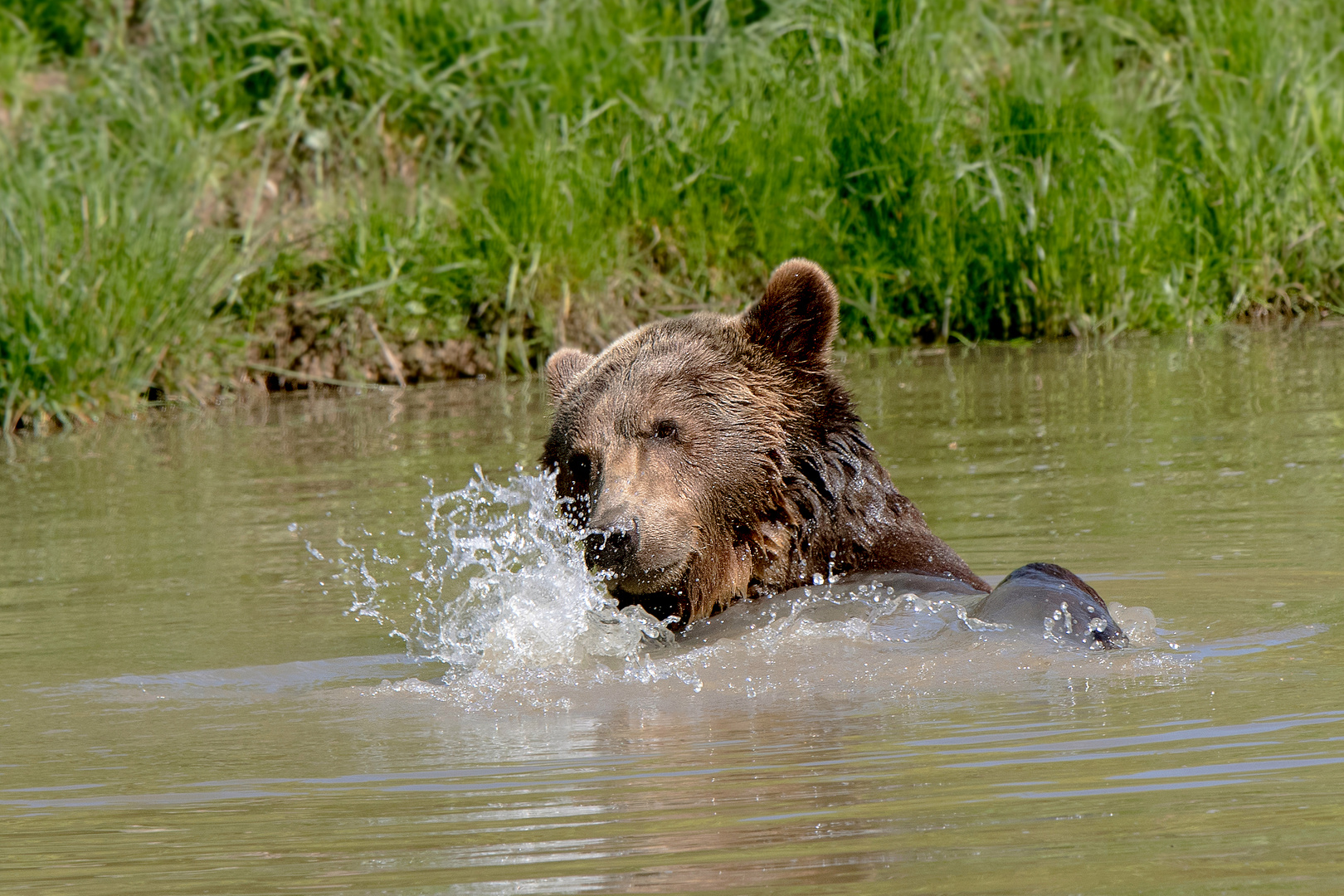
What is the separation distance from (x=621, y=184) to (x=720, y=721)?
10129 millimetres

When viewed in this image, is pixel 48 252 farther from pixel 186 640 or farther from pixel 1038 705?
pixel 1038 705

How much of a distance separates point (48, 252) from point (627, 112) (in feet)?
15.1

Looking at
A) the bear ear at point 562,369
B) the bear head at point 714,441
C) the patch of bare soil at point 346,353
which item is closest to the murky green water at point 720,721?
the bear head at point 714,441

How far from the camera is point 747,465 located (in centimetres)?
554

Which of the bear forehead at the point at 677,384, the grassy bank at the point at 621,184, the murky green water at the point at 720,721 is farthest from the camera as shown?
the grassy bank at the point at 621,184

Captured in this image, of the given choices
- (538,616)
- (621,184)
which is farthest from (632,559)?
(621,184)

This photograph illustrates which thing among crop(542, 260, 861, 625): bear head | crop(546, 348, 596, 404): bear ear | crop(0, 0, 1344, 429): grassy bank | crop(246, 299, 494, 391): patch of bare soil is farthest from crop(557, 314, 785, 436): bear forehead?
crop(246, 299, 494, 391): patch of bare soil

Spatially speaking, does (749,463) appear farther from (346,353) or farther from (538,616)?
(346,353)

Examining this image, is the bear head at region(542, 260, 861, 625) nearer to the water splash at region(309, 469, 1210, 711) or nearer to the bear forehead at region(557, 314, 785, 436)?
the bear forehead at region(557, 314, 785, 436)

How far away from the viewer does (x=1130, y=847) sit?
114 inches

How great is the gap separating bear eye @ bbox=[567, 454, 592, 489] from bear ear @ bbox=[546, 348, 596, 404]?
436 mm

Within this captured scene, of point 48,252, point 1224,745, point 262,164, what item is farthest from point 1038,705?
point 262,164

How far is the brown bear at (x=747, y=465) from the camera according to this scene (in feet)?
17.8

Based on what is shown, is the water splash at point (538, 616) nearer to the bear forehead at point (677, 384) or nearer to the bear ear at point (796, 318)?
the bear forehead at point (677, 384)
